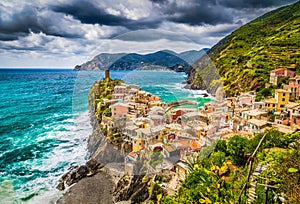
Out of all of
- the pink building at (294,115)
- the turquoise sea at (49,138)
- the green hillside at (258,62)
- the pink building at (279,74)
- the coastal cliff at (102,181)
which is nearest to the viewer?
the turquoise sea at (49,138)

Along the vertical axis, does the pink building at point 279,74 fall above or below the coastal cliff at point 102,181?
above

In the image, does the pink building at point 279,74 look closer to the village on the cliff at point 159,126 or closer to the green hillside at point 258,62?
the green hillside at point 258,62

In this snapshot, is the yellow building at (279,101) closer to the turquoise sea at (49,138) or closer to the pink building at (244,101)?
the pink building at (244,101)

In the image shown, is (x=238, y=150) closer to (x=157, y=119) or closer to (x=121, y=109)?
(x=157, y=119)

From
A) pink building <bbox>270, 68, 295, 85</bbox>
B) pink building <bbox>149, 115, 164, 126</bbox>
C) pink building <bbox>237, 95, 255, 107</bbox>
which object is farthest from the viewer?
pink building <bbox>270, 68, 295, 85</bbox>

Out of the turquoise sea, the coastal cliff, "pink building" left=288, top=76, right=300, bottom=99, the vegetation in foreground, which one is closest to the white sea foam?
the turquoise sea

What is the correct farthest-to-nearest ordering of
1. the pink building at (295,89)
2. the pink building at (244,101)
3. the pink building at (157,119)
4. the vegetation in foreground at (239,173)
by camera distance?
the pink building at (244,101)
the pink building at (295,89)
the pink building at (157,119)
the vegetation in foreground at (239,173)

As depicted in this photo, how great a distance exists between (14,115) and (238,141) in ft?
45.1

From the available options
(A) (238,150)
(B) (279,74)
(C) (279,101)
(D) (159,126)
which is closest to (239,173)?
(A) (238,150)

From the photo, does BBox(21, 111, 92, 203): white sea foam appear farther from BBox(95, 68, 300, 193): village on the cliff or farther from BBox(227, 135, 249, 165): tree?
BBox(227, 135, 249, 165): tree

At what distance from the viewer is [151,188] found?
4.32 metres

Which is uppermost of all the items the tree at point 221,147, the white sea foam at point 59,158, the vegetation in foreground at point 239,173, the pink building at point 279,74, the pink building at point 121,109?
the pink building at point 279,74

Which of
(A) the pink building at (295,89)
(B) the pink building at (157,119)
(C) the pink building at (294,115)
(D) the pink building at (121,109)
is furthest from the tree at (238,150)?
(A) the pink building at (295,89)

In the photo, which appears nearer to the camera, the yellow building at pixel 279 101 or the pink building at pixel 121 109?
the pink building at pixel 121 109
